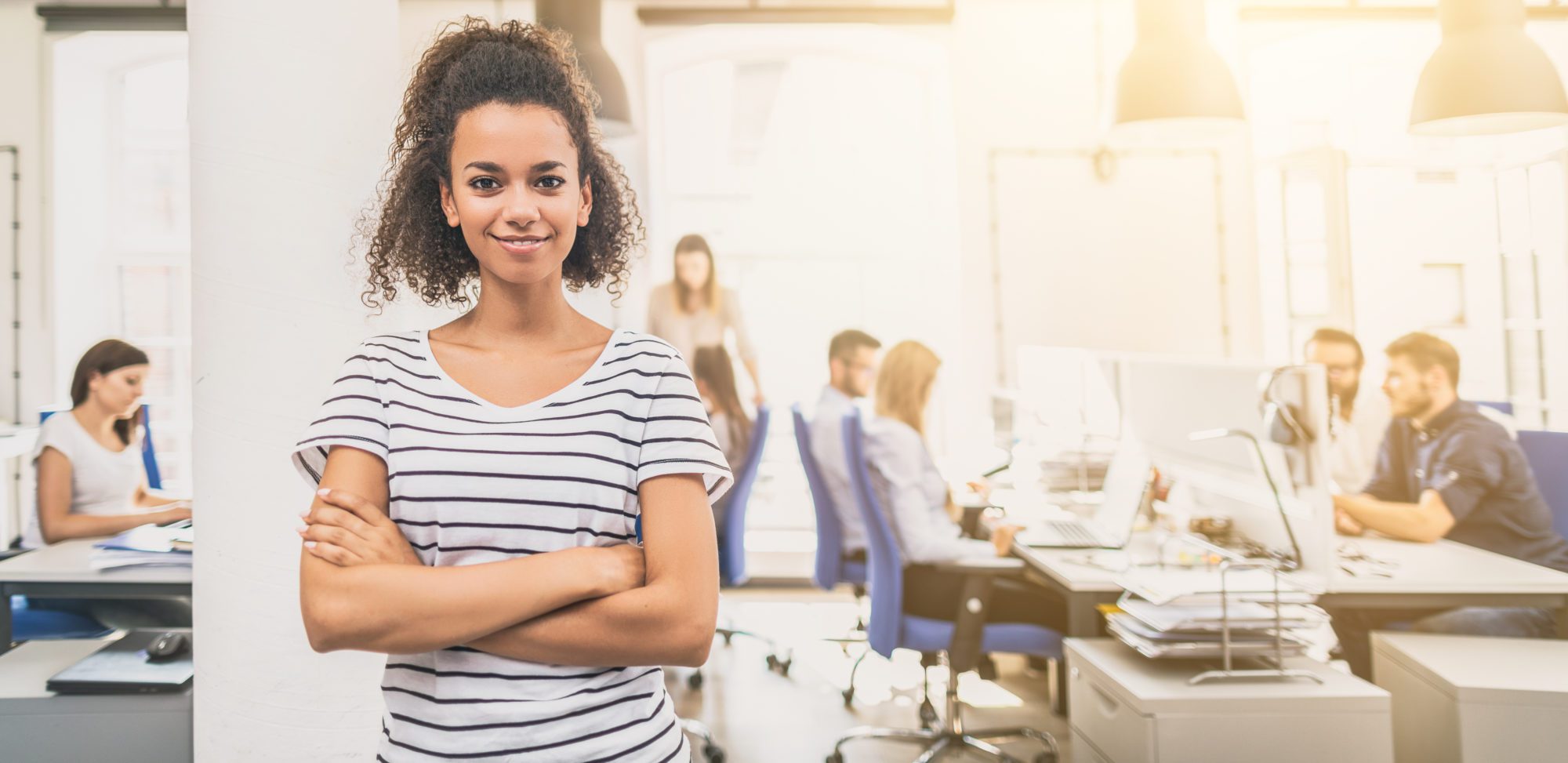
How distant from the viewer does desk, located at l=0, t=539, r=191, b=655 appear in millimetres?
2523

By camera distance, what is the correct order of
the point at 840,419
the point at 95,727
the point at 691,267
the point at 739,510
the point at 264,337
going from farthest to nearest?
the point at 691,267, the point at 739,510, the point at 840,419, the point at 95,727, the point at 264,337

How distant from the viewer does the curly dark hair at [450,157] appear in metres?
0.99

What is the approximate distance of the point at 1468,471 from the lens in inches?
121

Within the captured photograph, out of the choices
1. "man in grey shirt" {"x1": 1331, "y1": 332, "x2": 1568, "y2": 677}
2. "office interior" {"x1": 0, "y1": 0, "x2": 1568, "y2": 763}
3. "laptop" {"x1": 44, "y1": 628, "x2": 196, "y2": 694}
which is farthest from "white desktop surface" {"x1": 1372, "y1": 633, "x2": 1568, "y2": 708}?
"laptop" {"x1": 44, "y1": 628, "x2": 196, "y2": 694}

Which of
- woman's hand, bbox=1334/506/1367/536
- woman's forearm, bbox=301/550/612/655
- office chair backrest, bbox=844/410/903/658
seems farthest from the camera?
woman's hand, bbox=1334/506/1367/536

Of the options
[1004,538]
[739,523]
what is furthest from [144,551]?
[1004,538]

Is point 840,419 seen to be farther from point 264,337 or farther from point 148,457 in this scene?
point 148,457

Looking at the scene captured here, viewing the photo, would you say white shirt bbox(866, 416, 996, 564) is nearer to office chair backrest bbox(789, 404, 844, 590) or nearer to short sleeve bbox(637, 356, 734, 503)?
office chair backrest bbox(789, 404, 844, 590)

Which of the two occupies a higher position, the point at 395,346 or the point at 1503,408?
the point at 395,346

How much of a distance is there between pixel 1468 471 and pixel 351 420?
3.30 metres

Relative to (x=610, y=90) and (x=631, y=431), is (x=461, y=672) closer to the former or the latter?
(x=631, y=431)

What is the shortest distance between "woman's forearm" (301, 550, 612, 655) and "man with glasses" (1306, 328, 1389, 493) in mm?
3453

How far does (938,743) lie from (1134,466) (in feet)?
3.45

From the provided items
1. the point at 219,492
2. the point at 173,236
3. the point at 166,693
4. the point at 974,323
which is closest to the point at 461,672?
the point at 219,492
